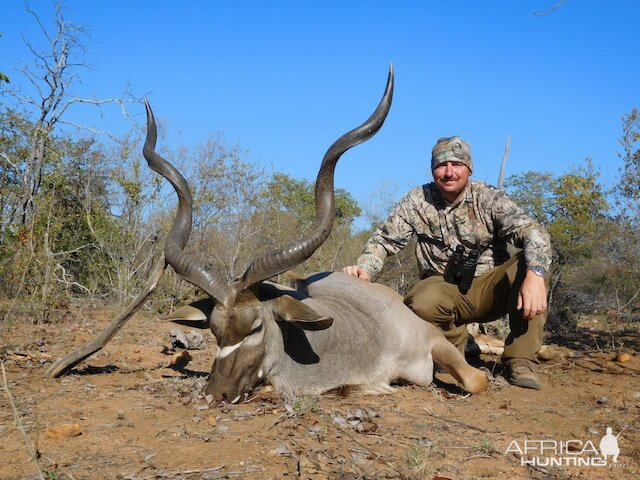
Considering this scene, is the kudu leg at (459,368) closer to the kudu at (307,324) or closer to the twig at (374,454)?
the kudu at (307,324)

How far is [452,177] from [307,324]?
2.05m

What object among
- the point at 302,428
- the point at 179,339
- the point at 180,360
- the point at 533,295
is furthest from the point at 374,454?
the point at 179,339

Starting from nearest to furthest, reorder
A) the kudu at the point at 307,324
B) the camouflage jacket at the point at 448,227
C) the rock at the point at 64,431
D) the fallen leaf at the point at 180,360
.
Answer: the rock at the point at 64,431
the kudu at the point at 307,324
the camouflage jacket at the point at 448,227
the fallen leaf at the point at 180,360

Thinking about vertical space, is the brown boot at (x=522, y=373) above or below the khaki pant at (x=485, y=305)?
below

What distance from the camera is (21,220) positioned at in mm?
10453

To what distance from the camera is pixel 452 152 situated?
5297 millimetres

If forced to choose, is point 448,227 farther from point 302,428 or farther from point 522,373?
point 302,428

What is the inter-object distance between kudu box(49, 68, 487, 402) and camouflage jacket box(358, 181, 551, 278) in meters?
0.58

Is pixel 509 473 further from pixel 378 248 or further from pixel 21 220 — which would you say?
pixel 21 220

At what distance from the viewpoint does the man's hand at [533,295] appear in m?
4.55

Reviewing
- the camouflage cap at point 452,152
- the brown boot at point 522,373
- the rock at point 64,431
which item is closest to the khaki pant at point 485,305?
the brown boot at point 522,373

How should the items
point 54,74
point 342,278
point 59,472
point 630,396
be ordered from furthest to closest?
point 54,74 < point 342,278 < point 630,396 < point 59,472

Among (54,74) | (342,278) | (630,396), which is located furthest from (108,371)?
(54,74)

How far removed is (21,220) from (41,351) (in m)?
5.47
